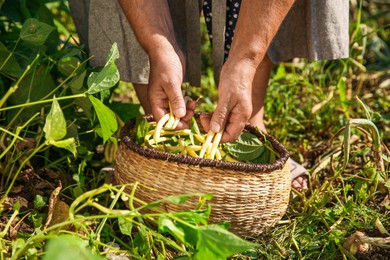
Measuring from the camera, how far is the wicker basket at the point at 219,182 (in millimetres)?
1184

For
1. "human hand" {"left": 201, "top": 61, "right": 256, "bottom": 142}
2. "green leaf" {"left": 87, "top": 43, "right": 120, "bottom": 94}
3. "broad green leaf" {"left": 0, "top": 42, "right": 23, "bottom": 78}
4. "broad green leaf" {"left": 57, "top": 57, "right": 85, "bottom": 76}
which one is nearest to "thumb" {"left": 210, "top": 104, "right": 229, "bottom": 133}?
"human hand" {"left": 201, "top": 61, "right": 256, "bottom": 142}

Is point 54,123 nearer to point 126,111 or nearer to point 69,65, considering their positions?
point 69,65

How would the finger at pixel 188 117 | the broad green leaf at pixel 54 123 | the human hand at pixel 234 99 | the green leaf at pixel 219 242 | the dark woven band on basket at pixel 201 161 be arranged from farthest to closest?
the finger at pixel 188 117 → the human hand at pixel 234 99 → the dark woven band on basket at pixel 201 161 → the broad green leaf at pixel 54 123 → the green leaf at pixel 219 242

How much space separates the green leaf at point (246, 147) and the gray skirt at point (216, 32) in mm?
242

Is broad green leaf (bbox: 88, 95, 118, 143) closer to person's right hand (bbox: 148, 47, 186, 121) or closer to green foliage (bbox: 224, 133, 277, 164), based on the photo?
person's right hand (bbox: 148, 47, 186, 121)

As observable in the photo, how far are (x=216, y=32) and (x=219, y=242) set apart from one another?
0.69 m

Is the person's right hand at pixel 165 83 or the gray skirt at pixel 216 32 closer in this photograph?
the person's right hand at pixel 165 83

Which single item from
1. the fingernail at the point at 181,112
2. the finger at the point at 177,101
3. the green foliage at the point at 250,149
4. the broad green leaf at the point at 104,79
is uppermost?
the broad green leaf at the point at 104,79

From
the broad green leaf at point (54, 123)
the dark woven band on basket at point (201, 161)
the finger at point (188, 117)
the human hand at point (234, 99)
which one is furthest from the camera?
the finger at point (188, 117)

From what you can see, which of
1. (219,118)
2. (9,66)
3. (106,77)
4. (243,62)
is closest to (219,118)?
(219,118)

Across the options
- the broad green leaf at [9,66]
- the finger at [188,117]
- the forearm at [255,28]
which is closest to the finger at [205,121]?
the finger at [188,117]

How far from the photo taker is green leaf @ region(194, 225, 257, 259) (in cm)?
92

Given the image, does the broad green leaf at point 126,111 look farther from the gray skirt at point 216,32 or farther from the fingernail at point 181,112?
the fingernail at point 181,112

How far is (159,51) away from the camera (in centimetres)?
136
